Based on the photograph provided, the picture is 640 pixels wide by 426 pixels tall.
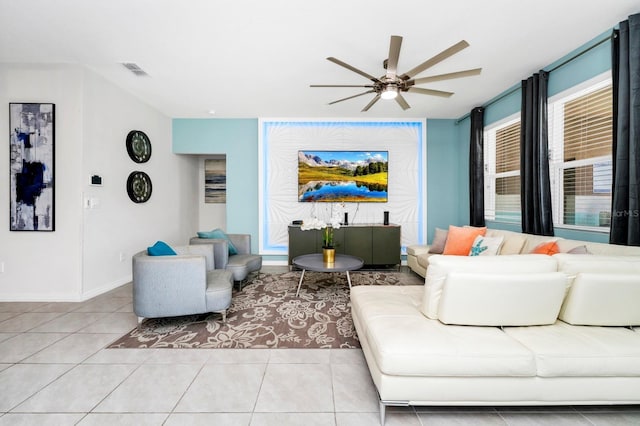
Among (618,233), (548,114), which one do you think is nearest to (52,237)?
(618,233)

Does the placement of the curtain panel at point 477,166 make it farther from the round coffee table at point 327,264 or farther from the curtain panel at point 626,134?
the round coffee table at point 327,264

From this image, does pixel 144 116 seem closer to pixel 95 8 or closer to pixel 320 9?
pixel 95 8

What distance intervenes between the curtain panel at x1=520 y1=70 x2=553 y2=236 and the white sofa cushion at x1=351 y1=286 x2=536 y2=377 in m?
2.27

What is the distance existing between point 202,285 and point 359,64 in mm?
2935

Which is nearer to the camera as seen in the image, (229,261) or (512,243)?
(512,243)

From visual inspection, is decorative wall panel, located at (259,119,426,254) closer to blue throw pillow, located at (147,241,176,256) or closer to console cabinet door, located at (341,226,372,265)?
console cabinet door, located at (341,226,372,265)

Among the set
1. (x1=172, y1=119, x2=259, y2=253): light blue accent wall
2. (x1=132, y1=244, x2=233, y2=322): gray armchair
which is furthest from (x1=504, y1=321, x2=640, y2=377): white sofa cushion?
(x1=172, y1=119, x2=259, y2=253): light blue accent wall

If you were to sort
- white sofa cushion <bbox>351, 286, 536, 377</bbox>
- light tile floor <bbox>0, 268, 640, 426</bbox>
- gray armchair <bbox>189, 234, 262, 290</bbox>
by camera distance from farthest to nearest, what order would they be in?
gray armchair <bbox>189, 234, 262, 290</bbox> < light tile floor <bbox>0, 268, 640, 426</bbox> < white sofa cushion <bbox>351, 286, 536, 377</bbox>

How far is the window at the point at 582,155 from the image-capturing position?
2700 millimetres

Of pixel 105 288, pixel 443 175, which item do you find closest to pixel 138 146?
pixel 105 288

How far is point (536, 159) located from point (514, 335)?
2.53 m

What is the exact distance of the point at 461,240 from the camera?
3682mm

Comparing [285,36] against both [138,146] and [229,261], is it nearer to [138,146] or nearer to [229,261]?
[229,261]

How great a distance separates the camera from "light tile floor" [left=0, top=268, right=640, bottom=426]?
1.53m
